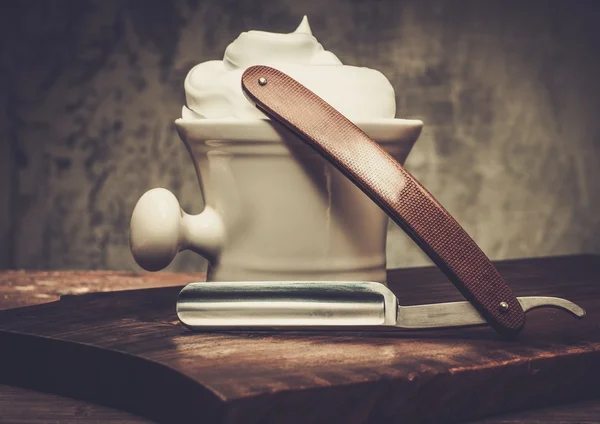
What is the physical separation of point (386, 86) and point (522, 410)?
272 mm

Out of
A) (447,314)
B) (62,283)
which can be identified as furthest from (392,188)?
(62,283)

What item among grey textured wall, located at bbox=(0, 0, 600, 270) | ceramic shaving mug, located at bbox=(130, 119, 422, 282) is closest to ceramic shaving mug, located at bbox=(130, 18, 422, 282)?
ceramic shaving mug, located at bbox=(130, 119, 422, 282)

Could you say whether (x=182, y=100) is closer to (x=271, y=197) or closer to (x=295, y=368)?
(x=271, y=197)

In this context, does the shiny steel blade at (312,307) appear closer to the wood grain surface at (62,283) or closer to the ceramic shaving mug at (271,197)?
the ceramic shaving mug at (271,197)

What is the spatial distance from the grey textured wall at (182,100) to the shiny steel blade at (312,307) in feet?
3.26

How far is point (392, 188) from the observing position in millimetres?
533

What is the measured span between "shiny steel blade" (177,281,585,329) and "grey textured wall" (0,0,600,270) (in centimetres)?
99

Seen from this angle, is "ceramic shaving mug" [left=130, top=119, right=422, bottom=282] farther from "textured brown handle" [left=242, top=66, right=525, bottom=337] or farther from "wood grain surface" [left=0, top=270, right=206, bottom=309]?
"wood grain surface" [left=0, top=270, right=206, bottom=309]

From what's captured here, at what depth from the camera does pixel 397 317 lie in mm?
510

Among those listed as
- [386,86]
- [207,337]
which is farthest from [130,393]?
[386,86]

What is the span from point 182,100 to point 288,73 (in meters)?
0.91

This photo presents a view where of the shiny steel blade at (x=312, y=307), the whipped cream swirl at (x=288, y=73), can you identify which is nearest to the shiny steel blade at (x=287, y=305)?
the shiny steel blade at (x=312, y=307)

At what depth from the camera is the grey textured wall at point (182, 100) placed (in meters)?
1.49

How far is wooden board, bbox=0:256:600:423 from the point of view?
40 cm
